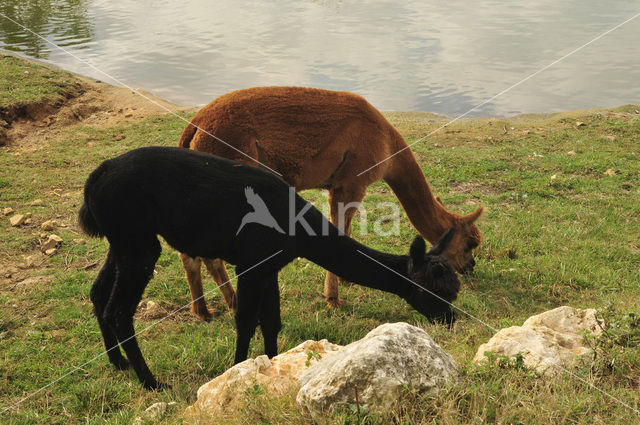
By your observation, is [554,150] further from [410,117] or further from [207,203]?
[207,203]

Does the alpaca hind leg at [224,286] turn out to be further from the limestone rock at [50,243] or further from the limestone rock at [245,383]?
the limestone rock at [50,243]

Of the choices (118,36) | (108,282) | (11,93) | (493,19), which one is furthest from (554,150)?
→ (118,36)

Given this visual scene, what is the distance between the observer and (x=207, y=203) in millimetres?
4094

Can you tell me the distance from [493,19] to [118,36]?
17.1m

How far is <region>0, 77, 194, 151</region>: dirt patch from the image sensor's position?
36.9 feet

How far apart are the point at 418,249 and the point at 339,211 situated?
1.75m

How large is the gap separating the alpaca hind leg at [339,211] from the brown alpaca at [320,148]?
0.04ft

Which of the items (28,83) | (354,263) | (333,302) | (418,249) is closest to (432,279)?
(418,249)

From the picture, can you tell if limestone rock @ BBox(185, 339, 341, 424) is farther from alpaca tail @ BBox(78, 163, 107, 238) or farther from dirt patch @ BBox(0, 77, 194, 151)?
dirt patch @ BBox(0, 77, 194, 151)

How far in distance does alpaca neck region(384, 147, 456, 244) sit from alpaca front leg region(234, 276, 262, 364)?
9.04 feet

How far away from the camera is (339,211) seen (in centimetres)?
599

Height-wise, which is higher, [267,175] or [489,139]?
[267,175]

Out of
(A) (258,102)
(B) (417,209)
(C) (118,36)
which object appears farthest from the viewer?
(C) (118,36)

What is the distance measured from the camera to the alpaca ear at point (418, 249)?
436 cm
